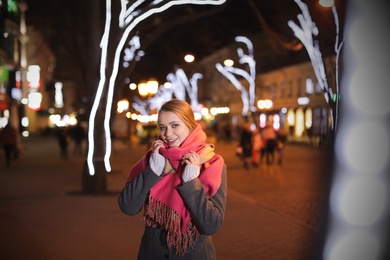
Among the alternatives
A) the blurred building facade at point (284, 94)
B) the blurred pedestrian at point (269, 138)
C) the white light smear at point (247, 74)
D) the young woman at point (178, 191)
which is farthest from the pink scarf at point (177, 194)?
the white light smear at point (247, 74)

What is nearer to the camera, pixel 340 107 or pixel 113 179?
pixel 340 107

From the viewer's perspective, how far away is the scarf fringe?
119 inches

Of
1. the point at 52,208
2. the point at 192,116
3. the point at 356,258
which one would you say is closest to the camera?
the point at 192,116

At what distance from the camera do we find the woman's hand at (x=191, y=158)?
9.69ft

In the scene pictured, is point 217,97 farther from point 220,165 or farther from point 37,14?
point 220,165

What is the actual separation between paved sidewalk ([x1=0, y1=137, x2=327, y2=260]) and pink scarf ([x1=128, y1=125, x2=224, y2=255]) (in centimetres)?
168

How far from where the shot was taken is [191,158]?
2.96 meters

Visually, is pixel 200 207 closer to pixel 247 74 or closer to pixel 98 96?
pixel 98 96

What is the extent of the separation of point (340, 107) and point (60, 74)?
261ft

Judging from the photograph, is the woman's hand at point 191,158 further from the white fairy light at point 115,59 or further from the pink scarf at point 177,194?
the white fairy light at point 115,59

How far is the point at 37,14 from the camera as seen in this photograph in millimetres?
19766

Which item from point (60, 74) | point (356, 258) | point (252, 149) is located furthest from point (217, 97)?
point (356, 258)

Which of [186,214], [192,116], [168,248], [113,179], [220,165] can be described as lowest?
[113,179]

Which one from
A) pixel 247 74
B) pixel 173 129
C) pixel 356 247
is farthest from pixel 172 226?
pixel 247 74
